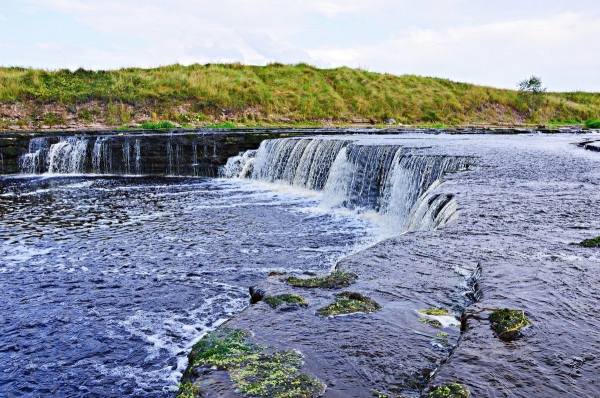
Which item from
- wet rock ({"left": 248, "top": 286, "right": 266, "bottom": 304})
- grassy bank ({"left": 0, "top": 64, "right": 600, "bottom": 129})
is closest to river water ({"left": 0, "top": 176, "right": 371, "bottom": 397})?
wet rock ({"left": 248, "top": 286, "right": 266, "bottom": 304})

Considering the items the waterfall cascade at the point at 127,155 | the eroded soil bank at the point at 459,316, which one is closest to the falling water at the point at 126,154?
the waterfall cascade at the point at 127,155

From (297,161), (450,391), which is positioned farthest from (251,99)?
(450,391)

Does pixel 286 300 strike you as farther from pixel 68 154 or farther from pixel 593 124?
pixel 593 124

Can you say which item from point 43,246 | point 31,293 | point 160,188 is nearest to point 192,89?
point 160,188

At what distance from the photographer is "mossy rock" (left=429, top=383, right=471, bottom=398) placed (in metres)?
3.14

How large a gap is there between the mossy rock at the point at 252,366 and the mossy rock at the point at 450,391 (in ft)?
2.47

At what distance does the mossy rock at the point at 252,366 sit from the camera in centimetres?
338

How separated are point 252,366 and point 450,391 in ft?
4.64

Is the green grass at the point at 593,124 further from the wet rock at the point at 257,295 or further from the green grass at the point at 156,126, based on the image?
the wet rock at the point at 257,295

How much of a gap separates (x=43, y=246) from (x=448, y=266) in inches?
321

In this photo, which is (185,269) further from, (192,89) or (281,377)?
(192,89)

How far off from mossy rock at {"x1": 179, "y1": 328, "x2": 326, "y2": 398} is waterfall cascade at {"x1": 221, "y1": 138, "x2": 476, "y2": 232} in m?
4.94

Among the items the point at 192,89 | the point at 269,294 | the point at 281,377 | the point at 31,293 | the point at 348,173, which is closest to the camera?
the point at 281,377

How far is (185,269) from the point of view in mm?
8508
